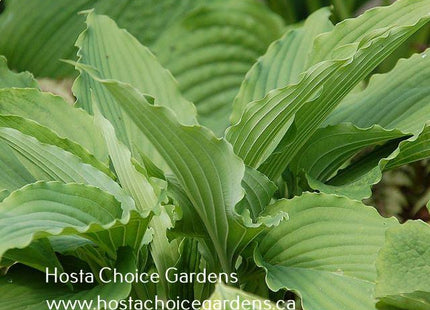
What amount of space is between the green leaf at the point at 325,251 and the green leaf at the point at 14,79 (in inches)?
19.2

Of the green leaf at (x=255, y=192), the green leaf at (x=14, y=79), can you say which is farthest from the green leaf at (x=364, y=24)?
the green leaf at (x=14, y=79)

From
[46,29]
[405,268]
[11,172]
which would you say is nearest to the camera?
[405,268]

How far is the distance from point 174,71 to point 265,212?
0.63 meters

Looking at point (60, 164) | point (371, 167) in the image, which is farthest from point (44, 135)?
point (371, 167)

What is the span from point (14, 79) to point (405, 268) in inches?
28.8

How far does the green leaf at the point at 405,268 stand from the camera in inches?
34.4

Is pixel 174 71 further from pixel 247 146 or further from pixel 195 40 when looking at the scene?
pixel 247 146

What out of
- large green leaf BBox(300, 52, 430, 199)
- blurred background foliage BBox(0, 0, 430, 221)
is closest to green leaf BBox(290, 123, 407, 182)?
large green leaf BBox(300, 52, 430, 199)

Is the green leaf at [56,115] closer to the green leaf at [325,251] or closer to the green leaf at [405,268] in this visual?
the green leaf at [325,251]

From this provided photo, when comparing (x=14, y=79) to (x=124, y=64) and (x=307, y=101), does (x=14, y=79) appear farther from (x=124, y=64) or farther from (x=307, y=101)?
(x=307, y=101)

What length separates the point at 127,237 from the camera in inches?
38.9

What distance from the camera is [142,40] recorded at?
5.70 ft

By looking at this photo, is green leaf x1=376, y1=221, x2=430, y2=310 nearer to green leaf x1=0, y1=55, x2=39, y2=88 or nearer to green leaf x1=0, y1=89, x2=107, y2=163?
green leaf x1=0, y1=89, x2=107, y2=163

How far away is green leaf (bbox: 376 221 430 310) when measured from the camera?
2.87 feet
